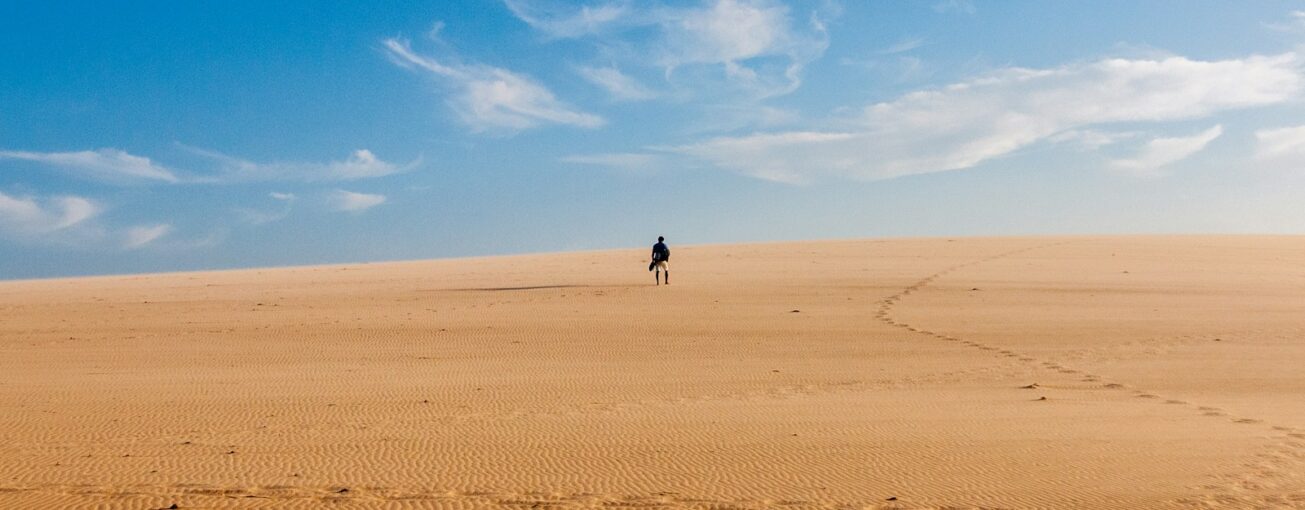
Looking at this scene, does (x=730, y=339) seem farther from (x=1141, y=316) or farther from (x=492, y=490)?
(x=492, y=490)

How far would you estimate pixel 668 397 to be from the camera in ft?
35.0

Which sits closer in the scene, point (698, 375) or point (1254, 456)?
point (1254, 456)

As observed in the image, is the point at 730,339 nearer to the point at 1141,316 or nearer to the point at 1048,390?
the point at 1048,390

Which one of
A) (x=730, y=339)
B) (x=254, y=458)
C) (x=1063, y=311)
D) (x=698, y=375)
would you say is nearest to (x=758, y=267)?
(x=1063, y=311)

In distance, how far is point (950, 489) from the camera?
6738 millimetres

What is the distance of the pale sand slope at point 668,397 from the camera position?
271 inches

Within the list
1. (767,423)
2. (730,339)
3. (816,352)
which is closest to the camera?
(767,423)

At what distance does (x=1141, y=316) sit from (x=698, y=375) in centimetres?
993

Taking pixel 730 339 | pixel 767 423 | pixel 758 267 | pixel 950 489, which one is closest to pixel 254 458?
pixel 767 423

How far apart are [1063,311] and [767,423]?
1161 centimetres

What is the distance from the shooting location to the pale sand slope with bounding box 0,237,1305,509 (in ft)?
22.6

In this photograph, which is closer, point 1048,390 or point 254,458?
point 254,458

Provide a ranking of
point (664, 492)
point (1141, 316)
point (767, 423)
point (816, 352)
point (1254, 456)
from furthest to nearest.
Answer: point (1141, 316) < point (816, 352) < point (767, 423) < point (1254, 456) < point (664, 492)

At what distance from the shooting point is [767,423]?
9055mm
